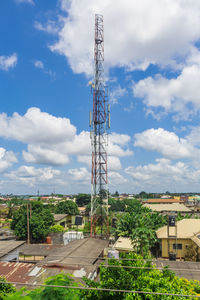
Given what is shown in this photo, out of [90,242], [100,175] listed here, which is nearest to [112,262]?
[90,242]

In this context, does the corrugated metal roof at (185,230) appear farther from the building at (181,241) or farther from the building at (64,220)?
the building at (64,220)

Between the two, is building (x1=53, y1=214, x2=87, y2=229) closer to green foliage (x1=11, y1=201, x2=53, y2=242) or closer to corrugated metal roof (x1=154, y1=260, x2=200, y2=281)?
green foliage (x1=11, y1=201, x2=53, y2=242)

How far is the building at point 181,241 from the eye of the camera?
2712 centimetres

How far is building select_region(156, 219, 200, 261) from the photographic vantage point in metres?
27.1

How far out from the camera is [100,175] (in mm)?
31891

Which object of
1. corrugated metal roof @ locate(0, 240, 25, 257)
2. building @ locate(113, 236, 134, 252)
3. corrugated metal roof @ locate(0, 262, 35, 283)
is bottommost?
corrugated metal roof @ locate(0, 262, 35, 283)

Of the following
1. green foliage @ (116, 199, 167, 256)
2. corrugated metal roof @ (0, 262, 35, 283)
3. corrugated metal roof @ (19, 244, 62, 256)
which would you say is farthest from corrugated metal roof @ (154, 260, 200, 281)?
corrugated metal roof @ (19, 244, 62, 256)

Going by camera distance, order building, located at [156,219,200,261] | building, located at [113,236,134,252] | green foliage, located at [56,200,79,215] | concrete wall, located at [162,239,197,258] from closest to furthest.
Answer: building, located at [156,219,200,261] → building, located at [113,236,134,252] → concrete wall, located at [162,239,197,258] → green foliage, located at [56,200,79,215]

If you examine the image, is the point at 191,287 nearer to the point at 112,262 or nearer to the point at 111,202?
the point at 112,262

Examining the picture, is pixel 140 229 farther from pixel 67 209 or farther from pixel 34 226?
pixel 67 209

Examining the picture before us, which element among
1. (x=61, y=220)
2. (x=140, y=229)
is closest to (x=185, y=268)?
(x=140, y=229)

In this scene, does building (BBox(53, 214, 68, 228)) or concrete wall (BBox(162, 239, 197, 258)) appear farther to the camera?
building (BBox(53, 214, 68, 228))

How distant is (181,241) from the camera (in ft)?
96.7

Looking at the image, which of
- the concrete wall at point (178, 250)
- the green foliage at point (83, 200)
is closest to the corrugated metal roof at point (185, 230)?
the concrete wall at point (178, 250)
